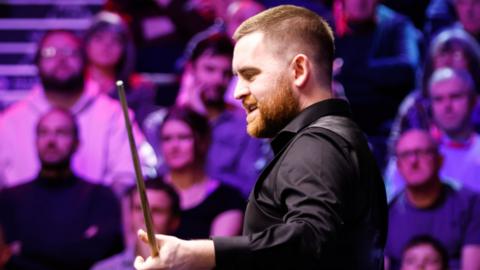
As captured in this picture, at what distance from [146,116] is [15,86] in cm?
92

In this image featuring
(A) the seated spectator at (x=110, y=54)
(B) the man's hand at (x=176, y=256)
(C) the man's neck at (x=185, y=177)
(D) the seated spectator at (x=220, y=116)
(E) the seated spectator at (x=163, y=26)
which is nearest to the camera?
(B) the man's hand at (x=176, y=256)

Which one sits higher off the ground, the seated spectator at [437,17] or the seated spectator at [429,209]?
the seated spectator at [437,17]

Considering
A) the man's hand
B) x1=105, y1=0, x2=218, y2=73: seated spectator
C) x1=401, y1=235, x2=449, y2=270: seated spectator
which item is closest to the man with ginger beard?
the man's hand

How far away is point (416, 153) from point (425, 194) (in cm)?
23

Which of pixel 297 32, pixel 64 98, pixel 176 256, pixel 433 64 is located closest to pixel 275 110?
pixel 297 32

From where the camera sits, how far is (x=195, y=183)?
4789 millimetres

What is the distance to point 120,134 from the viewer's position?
16.3 ft

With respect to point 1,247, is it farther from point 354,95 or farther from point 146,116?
point 354,95

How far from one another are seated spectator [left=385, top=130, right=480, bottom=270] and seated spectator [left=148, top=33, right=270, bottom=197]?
0.78m

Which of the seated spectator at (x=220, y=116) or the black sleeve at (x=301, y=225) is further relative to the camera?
the seated spectator at (x=220, y=116)

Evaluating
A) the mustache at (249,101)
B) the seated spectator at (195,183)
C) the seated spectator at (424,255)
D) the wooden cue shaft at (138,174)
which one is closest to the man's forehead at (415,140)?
the seated spectator at (424,255)

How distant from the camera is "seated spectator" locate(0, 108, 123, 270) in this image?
16.0 feet

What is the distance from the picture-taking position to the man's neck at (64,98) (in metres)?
5.09

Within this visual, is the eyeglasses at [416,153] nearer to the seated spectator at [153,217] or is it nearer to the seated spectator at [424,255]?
the seated spectator at [424,255]
